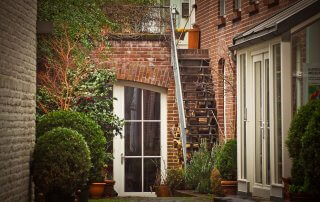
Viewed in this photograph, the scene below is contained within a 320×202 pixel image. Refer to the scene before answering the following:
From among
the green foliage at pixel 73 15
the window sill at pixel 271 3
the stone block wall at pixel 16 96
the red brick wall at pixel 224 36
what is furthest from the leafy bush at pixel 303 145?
the green foliage at pixel 73 15

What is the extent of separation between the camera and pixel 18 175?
45.5 feet

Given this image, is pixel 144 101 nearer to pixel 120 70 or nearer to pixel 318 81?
pixel 120 70

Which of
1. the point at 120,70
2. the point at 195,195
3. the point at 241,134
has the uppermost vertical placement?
the point at 120,70

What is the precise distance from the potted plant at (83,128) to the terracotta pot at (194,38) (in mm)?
7006

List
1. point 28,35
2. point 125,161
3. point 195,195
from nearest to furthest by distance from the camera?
point 28,35 → point 195,195 → point 125,161

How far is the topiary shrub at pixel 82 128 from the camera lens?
15984mm

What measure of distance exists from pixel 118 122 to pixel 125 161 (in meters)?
1.82

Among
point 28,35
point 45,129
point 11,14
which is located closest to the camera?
point 11,14

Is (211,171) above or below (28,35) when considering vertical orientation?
below

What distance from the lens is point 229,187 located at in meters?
17.7

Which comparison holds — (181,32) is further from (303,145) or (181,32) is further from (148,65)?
(303,145)

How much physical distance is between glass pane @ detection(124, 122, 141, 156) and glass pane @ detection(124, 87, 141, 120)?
0.59 feet

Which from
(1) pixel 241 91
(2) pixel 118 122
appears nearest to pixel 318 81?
(1) pixel 241 91

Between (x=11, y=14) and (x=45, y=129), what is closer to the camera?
(x=11, y=14)
